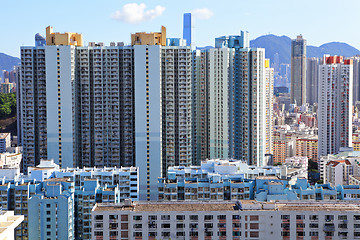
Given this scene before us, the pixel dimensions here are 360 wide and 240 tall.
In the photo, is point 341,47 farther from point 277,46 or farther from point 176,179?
point 176,179

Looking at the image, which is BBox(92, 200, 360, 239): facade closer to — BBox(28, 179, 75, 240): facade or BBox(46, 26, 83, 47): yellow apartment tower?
BBox(28, 179, 75, 240): facade

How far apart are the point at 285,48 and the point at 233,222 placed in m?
124

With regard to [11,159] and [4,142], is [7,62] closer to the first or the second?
[4,142]

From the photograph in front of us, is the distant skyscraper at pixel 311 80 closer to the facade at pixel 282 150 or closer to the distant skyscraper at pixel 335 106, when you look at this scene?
the facade at pixel 282 150

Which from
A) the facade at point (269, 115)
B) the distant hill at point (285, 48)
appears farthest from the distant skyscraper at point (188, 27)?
the distant hill at point (285, 48)

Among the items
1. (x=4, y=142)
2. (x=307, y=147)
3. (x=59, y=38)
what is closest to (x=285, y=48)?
(x=307, y=147)

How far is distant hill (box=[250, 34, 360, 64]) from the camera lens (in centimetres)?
13025

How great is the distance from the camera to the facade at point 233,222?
13758mm

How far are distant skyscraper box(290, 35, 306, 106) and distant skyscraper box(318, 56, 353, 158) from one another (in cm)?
4380

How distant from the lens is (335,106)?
124ft

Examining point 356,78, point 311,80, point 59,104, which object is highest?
point 311,80

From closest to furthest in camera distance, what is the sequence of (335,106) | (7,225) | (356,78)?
(7,225) → (335,106) → (356,78)

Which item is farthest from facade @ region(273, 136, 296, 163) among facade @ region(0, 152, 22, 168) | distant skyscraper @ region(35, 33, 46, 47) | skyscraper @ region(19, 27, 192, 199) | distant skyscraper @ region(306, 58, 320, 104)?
distant skyscraper @ region(306, 58, 320, 104)

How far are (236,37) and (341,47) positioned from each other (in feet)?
350
